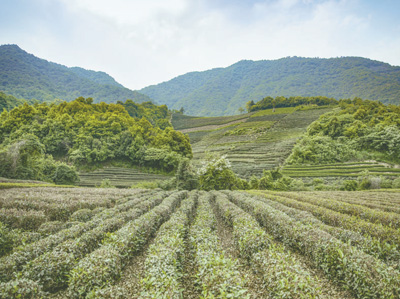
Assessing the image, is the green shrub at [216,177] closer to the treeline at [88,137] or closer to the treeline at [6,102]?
the treeline at [88,137]

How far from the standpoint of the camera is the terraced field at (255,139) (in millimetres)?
50219

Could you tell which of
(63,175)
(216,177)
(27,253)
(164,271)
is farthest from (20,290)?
(63,175)

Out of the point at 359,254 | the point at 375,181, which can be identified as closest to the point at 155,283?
the point at 359,254

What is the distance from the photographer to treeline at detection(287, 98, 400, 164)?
45.5 meters

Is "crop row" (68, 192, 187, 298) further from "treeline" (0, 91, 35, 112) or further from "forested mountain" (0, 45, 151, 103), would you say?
"forested mountain" (0, 45, 151, 103)

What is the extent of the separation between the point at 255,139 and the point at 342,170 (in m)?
32.9

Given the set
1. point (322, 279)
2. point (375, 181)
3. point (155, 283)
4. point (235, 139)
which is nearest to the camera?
point (155, 283)

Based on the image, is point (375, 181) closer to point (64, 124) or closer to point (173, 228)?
point (173, 228)

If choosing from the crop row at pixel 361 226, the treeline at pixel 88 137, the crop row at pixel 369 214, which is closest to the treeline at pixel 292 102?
the treeline at pixel 88 137

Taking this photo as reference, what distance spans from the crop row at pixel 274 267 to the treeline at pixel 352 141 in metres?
47.0

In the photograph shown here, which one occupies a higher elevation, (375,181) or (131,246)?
(131,246)

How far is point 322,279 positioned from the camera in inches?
217

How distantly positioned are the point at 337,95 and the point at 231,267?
601 ft

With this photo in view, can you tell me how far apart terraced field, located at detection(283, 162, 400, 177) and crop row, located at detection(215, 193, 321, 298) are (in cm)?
3823
